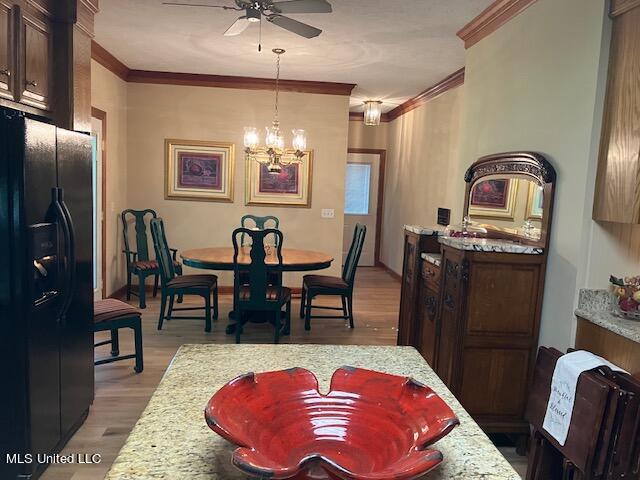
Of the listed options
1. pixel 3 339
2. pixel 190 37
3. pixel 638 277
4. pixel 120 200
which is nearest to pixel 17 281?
pixel 3 339

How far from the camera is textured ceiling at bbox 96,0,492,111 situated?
11.3ft

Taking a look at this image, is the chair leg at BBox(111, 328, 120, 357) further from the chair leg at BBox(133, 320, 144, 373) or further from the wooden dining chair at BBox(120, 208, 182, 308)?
the wooden dining chair at BBox(120, 208, 182, 308)

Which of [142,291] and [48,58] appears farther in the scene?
[142,291]

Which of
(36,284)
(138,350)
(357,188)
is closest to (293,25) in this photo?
(36,284)

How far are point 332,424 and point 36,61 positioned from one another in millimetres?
2616

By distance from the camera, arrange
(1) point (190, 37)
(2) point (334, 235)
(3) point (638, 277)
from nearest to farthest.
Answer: (3) point (638, 277), (1) point (190, 37), (2) point (334, 235)

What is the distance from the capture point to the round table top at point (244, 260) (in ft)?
13.5

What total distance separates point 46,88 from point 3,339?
4.79ft

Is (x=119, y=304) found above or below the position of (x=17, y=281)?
below

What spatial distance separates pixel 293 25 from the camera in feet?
10.00

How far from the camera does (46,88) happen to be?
2641mm

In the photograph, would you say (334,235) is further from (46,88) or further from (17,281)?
(17,281)

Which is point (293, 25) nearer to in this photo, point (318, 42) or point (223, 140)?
point (318, 42)
